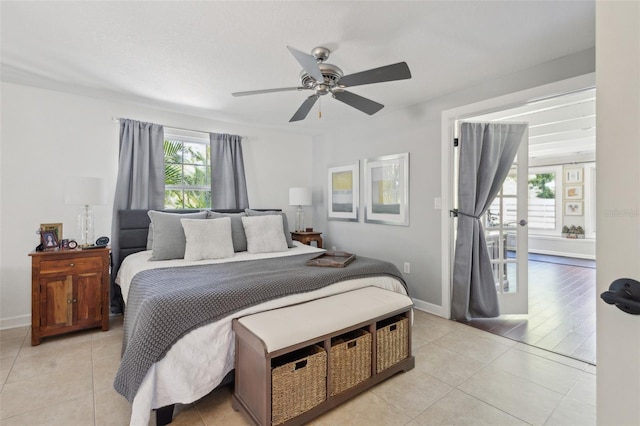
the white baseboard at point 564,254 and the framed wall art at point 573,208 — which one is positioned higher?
the framed wall art at point 573,208

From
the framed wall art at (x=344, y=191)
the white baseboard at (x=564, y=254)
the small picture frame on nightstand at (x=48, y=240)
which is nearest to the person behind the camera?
the small picture frame on nightstand at (x=48, y=240)

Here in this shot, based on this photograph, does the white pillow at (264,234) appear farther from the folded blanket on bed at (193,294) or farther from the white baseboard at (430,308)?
the white baseboard at (430,308)

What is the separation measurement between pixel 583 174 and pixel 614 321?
318 inches

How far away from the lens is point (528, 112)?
3.67 m

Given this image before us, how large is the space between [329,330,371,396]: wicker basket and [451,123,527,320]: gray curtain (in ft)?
5.35

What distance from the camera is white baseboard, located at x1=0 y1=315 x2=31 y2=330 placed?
2.86 metres

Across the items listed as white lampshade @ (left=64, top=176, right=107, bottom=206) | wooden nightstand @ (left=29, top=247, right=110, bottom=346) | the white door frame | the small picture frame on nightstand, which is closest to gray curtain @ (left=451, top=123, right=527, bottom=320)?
the white door frame

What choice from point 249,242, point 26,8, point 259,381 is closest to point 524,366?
point 259,381

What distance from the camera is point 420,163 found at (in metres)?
3.41

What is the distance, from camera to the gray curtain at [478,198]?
306 cm

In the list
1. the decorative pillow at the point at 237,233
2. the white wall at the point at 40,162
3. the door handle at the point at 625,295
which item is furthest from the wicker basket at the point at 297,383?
the white wall at the point at 40,162

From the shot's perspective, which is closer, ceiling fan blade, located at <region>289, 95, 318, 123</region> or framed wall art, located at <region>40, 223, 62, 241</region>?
ceiling fan blade, located at <region>289, 95, 318, 123</region>

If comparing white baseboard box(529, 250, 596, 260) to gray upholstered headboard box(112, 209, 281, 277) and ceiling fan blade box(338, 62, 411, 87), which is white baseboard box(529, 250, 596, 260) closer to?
ceiling fan blade box(338, 62, 411, 87)

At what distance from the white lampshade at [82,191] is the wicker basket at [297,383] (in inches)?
96.0
